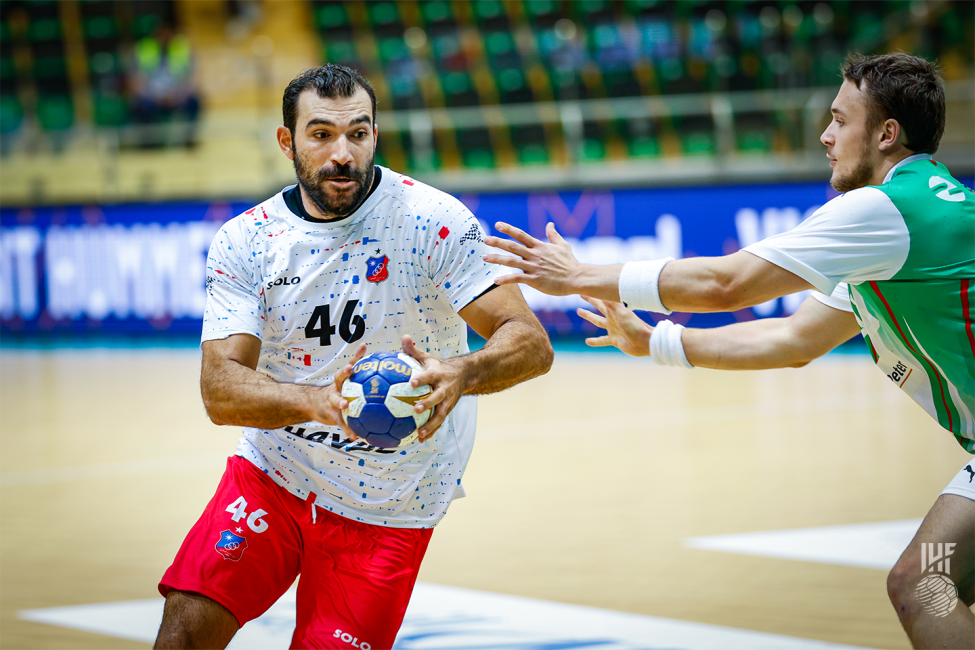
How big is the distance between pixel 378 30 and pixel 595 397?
10.2 meters

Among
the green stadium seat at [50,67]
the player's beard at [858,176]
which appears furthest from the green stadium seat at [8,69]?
the player's beard at [858,176]

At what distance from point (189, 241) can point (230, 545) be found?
41.0ft

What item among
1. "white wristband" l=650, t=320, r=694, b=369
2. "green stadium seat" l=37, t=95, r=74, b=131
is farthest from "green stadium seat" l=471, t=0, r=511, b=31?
"white wristband" l=650, t=320, r=694, b=369

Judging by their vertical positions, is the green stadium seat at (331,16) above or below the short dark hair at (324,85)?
above

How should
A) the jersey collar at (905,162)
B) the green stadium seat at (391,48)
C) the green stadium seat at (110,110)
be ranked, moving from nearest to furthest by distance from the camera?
the jersey collar at (905,162), the green stadium seat at (391,48), the green stadium seat at (110,110)

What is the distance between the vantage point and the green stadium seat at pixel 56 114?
61.0 feet

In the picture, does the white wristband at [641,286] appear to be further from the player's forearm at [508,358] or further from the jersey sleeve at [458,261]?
the jersey sleeve at [458,261]

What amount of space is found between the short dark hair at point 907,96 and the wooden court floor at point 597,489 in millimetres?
2336

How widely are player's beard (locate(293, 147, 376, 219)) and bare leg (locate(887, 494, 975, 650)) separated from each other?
6.73 feet

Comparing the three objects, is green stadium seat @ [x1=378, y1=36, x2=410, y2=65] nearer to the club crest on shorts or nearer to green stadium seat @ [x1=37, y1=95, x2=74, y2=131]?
green stadium seat @ [x1=37, y1=95, x2=74, y2=131]

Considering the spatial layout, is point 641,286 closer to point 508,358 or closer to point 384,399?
point 508,358

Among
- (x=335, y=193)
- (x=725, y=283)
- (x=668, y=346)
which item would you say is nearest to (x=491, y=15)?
(x=668, y=346)

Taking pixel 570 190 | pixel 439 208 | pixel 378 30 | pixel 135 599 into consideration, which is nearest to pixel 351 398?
pixel 439 208

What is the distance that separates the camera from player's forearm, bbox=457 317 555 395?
127 inches
